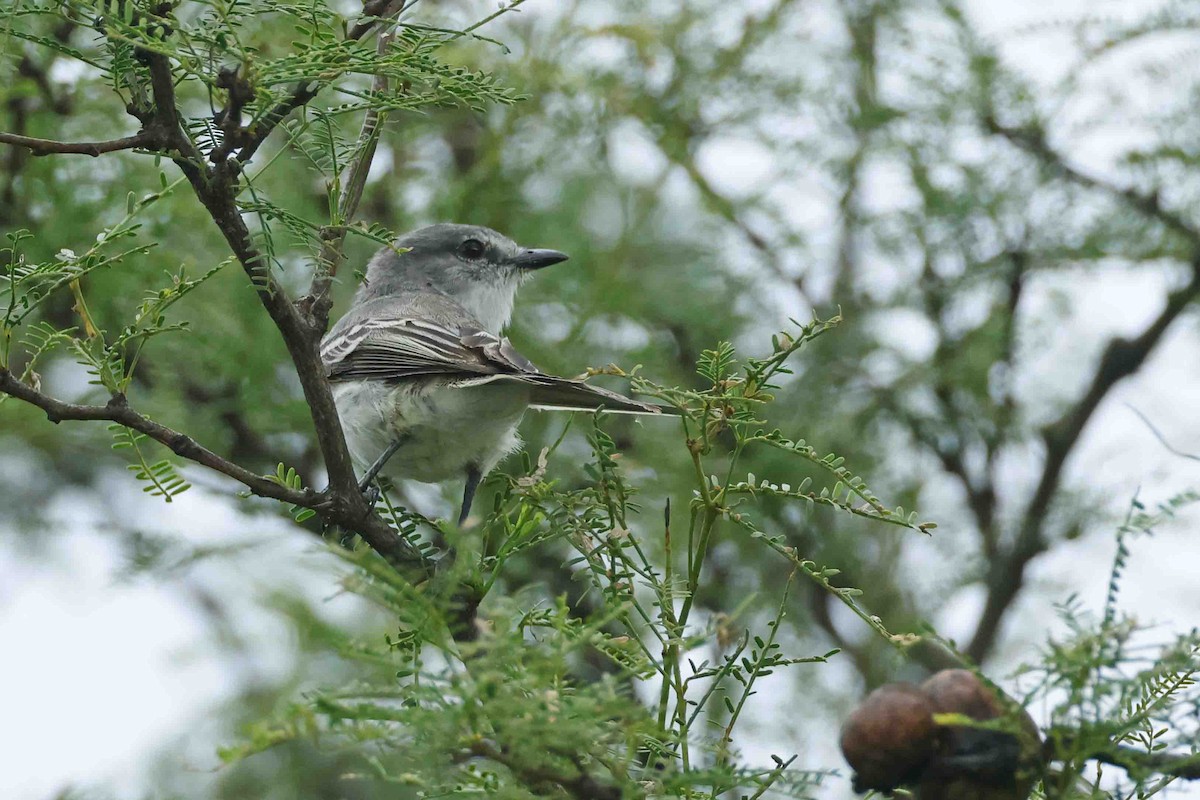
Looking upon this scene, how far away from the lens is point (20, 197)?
587 cm

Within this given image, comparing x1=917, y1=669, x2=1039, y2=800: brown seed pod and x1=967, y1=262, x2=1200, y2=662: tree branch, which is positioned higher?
x1=967, y1=262, x2=1200, y2=662: tree branch

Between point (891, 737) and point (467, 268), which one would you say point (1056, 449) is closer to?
point (467, 268)

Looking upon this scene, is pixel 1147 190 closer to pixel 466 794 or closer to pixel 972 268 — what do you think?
pixel 972 268

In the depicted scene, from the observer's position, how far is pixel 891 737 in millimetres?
1848

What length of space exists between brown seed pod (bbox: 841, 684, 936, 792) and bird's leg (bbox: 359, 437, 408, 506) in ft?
7.47

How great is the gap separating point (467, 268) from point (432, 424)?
152 cm

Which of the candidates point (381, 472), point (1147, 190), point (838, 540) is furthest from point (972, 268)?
point (381, 472)

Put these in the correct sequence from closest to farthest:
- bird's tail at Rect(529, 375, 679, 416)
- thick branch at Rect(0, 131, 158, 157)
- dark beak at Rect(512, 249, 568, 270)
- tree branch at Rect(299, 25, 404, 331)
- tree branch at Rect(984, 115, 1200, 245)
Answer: thick branch at Rect(0, 131, 158, 157) → tree branch at Rect(299, 25, 404, 331) → bird's tail at Rect(529, 375, 679, 416) → dark beak at Rect(512, 249, 568, 270) → tree branch at Rect(984, 115, 1200, 245)

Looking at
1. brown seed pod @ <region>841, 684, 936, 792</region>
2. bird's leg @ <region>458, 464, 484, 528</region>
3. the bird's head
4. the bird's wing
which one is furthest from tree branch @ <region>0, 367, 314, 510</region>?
the bird's head

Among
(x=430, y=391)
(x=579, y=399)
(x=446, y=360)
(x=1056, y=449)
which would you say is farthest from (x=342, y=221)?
(x=1056, y=449)

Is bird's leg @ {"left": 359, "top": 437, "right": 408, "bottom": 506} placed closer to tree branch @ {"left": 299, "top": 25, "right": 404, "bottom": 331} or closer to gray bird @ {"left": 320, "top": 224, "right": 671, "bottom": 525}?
gray bird @ {"left": 320, "top": 224, "right": 671, "bottom": 525}

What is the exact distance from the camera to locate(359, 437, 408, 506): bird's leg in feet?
13.0

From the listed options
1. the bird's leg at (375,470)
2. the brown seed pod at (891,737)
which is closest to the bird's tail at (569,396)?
the bird's leg at (375,470)

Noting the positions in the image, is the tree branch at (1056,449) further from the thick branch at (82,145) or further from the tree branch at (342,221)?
the thick branch at (82,145)
